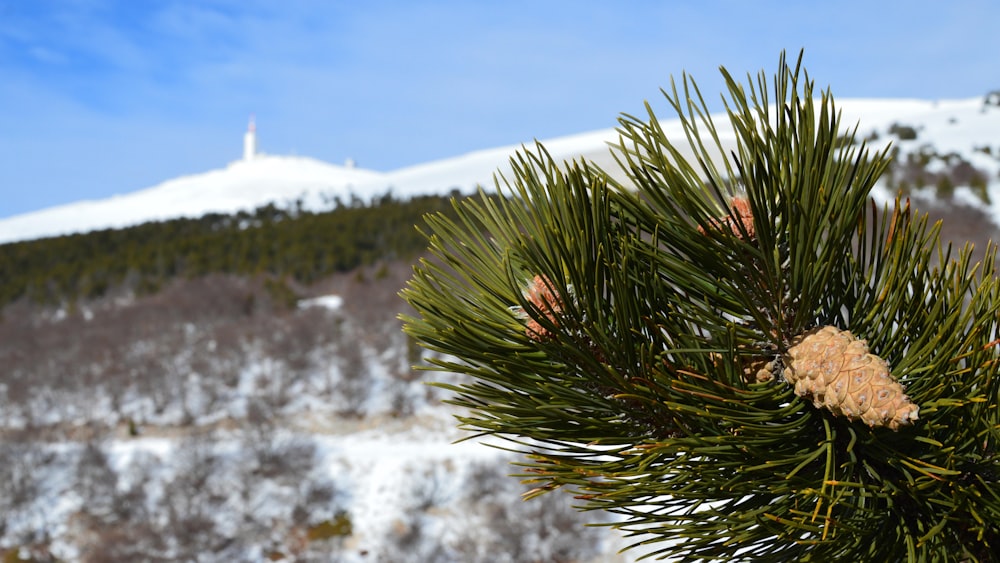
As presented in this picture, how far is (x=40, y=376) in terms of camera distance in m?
22.2

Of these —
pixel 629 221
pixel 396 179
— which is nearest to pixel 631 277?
pixel 629 221

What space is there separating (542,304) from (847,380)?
33 centimetres

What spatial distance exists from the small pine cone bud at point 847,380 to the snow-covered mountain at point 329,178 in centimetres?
3355

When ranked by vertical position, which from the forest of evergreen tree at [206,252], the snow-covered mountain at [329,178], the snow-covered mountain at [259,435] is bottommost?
the snow-covered mountain at [259,435]

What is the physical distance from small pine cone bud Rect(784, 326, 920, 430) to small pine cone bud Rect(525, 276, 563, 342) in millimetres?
260

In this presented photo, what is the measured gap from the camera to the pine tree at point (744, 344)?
82 cm

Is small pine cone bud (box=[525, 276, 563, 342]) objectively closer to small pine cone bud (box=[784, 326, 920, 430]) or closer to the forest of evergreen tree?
small pine cone bud (box=[784, 326, 920, 430])

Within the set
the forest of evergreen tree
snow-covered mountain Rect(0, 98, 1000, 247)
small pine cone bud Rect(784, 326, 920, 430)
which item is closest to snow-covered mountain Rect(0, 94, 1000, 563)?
the forest of evergreen tree

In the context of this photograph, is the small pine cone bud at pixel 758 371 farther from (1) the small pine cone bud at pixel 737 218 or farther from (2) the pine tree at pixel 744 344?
(1) the small pine cone bud at pixel 737 218

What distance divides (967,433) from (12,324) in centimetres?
3160

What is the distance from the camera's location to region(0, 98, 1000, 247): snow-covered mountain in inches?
1387

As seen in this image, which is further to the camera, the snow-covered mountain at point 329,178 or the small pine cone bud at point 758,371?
the snow-covered mountain at point 329,178

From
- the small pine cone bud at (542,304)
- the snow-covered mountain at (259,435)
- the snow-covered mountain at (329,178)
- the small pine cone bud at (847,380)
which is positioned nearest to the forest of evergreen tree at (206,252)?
the snow-covered mountain at (259,435)

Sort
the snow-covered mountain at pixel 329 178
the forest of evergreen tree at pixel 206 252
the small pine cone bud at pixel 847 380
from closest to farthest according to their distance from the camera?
the small pine cone bud at pixel 847 380 → the forest of evergreen tree at pixel 206 252 → the snow-covered mountain at pixel 329 178
